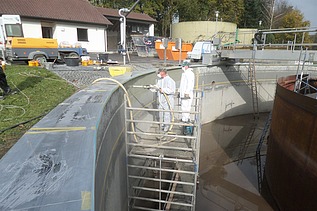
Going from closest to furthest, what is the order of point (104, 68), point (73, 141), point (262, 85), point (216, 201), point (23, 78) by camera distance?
point (73, 141)
point (216, 201)
point (23, 78)
point (104, 68)
point (262, 85)

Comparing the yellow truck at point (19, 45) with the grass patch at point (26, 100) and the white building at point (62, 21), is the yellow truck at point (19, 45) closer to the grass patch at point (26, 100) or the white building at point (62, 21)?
the grass patch at point (26, 100)

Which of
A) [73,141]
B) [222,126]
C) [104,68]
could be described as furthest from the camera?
[222,126]

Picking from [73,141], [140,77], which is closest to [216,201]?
[140,77]

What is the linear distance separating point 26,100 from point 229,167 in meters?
9.24

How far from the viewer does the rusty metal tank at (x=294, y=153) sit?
5.98 meters

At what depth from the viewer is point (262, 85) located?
1827cm

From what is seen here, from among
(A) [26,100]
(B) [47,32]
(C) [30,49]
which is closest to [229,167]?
(A) [26,100]

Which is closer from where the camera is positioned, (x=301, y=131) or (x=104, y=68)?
(x=301, y=131)

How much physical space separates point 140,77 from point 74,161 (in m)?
5.26

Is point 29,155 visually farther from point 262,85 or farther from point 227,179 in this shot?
point 262,85

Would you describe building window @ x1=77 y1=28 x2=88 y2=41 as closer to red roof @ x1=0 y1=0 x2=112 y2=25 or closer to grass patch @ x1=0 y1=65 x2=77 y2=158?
red roof @ x1=0 y1=0 x2=112 y2=25

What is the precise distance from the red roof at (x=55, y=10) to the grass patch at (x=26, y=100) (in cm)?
1460

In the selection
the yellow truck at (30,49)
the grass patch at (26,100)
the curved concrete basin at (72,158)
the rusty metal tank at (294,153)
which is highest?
the yellow truck at (30,49)

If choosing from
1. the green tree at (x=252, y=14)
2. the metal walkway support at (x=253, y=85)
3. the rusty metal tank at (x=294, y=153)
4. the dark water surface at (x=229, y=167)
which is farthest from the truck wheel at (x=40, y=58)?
the green tree at (x=252, y=14)
